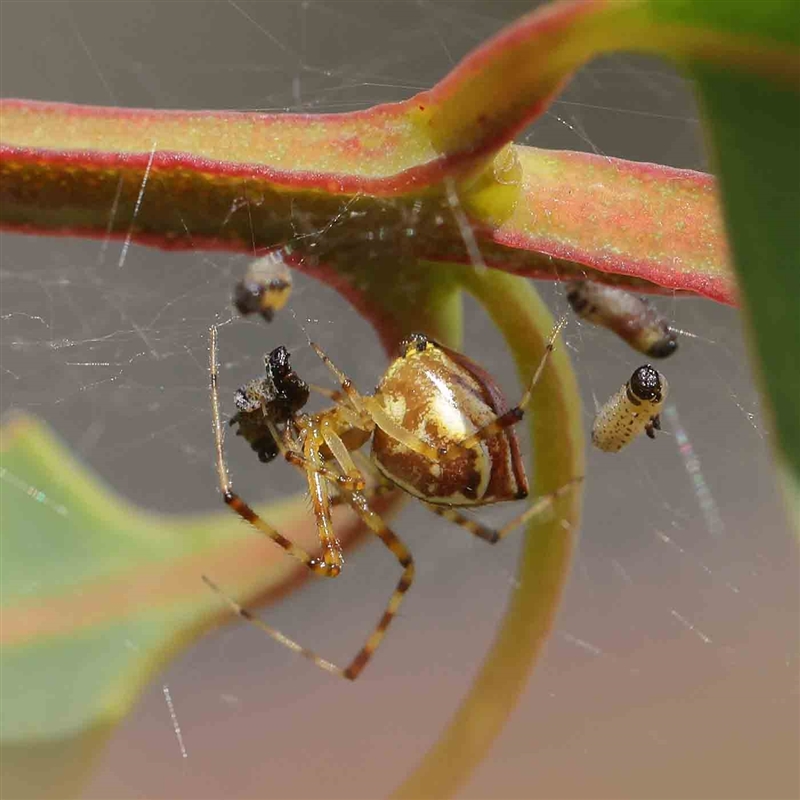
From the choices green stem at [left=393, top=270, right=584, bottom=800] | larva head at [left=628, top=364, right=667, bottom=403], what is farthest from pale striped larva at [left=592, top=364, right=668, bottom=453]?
green stem at [left=393, top=270, right=584, bottom=800]

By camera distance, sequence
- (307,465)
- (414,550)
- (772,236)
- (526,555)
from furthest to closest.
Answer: (414,550) < (307,465) < (526,555) < (772,236)

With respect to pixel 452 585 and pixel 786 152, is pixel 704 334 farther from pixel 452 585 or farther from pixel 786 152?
pixel 786 152

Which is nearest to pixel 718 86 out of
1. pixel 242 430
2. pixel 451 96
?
pixel 451 96

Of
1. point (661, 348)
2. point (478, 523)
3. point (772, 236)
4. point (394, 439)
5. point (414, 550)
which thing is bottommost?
point (414, 550)

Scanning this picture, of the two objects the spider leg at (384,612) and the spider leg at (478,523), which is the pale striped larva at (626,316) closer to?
the spider leg at (478,523)

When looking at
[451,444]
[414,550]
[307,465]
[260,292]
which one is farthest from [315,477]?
[414,550]

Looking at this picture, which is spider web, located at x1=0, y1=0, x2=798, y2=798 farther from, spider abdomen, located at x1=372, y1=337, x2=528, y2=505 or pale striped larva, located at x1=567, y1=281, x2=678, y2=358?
pale striped larva, located at x1=567, y1=281, x2=678, y2=358

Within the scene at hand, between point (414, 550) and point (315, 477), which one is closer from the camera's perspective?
point (315, 477)

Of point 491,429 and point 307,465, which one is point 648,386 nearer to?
point 491,429
